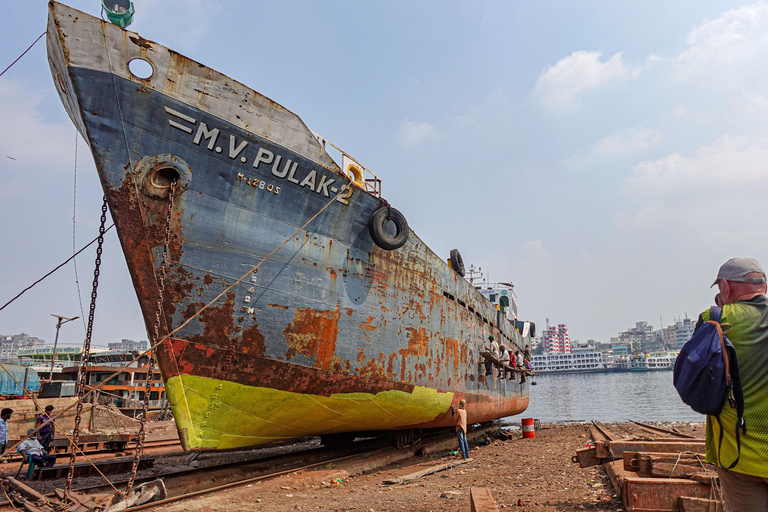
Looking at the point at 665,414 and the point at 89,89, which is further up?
the point at 89,89

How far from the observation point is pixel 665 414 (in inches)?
1088

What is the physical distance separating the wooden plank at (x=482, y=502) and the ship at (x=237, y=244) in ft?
11.5

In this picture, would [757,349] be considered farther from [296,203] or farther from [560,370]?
[560,370]

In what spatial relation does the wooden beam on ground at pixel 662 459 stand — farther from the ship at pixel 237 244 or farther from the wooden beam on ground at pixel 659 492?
the ship at pixel 237 244

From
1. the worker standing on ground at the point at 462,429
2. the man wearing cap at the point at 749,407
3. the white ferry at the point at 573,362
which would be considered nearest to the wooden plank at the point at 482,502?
the man wearing cap at the point at 749,407

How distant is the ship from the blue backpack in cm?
577

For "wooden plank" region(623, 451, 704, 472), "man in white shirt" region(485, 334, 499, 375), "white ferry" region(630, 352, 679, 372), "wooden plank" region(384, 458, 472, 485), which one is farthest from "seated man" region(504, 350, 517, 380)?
"white ferry" region(630, 352, 679, 372)

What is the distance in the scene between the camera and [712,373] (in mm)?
2000

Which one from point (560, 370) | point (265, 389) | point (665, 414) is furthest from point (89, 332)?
point (560, 370)

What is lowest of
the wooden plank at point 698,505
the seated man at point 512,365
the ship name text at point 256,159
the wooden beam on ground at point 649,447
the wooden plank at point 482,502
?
the wooden plank at point 482,502

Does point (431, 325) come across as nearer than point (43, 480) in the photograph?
No

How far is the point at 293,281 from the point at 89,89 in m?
3.83

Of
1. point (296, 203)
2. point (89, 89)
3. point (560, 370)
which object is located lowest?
point (560, 370)

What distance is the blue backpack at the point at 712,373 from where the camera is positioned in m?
2.00
